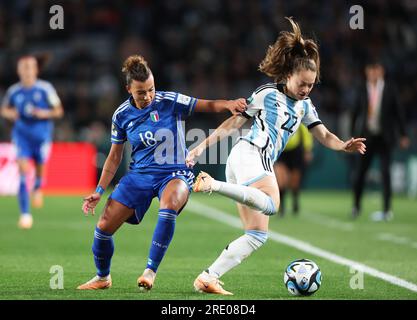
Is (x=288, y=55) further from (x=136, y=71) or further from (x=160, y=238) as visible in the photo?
(x=160, y=238)

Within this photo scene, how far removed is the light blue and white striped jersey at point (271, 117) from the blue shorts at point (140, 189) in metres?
0.67

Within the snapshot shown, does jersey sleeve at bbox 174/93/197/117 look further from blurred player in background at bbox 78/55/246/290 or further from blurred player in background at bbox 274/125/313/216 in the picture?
blurred player in background at bbox 274/125/313/216

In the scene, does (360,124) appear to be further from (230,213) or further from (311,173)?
(311,173)

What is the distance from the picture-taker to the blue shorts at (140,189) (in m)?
7.77

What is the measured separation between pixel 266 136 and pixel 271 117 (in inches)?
5.9

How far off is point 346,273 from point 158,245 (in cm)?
218

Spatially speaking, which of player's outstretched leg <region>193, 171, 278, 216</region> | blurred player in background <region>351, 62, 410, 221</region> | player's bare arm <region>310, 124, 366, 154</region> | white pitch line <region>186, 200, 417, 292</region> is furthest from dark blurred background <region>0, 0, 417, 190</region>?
player's outstretched leg <region>193, 171, 278, 216</region>

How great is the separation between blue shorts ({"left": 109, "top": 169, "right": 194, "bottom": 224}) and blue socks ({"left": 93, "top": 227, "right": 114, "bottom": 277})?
0.75ft

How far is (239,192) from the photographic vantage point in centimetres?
726

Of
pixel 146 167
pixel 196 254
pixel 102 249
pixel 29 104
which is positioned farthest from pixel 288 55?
pixel 29 104

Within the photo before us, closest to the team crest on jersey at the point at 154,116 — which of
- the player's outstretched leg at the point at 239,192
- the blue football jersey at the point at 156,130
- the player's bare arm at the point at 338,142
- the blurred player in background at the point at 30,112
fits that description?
the blue football jersey at the point at 156,130

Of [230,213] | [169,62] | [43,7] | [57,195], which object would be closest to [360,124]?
[230,213]
